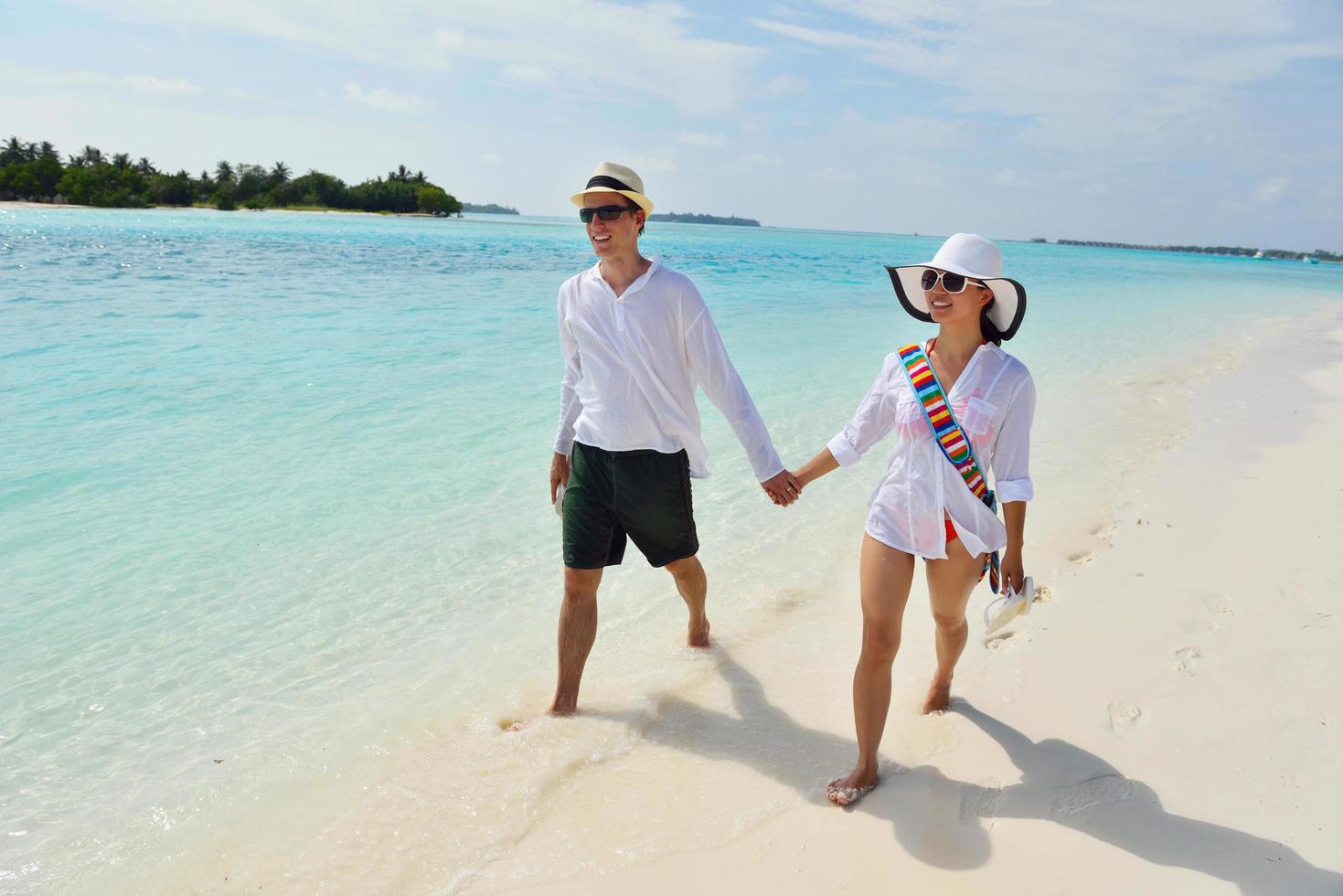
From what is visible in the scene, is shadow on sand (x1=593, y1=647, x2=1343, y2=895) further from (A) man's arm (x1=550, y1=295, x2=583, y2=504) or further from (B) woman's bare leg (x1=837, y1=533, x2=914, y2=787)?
(A) man's arm (x1=550, y1=295, x2=583, y2=504)

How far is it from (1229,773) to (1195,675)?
2.29 ft

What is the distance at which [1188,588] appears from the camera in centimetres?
432

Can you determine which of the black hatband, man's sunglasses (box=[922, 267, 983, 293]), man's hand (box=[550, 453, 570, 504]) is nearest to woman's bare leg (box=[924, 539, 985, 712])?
man's sunglasses (box=[922, 267, 983, 293])

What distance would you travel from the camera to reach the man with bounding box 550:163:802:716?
122 inches

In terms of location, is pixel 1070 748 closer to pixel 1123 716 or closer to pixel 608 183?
pixel 1123 716

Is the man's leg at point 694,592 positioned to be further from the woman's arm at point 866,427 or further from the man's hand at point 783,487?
the woman's arm at point 866,427

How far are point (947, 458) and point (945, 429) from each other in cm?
9

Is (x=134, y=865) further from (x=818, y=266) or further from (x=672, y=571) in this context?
(x=818, y=266)

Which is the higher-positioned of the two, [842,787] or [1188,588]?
[1188,588]

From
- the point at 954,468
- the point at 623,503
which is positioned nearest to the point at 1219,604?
the point at 954,468

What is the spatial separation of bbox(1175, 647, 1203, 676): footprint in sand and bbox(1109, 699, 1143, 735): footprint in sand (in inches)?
16.6

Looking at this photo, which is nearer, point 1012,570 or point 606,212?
point 1012,570

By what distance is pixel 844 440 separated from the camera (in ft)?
9.57

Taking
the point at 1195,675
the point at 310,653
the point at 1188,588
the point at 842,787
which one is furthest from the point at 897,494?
the point at 310,653
